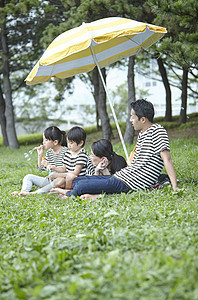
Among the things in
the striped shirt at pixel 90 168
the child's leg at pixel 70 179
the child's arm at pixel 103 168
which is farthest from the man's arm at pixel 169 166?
the child's leg at pixel 70 179

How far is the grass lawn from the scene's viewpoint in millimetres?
1655

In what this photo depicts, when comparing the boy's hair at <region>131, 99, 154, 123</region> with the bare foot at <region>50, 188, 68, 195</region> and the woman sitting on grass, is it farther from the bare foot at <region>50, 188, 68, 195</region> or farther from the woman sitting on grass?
the bare foot at <region>50, 188, 68, 195</region>

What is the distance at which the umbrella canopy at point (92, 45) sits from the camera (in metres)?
3.92

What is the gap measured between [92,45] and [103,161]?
1306 millimetres

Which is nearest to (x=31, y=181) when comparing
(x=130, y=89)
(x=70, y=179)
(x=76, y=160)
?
(x=70, y=179)

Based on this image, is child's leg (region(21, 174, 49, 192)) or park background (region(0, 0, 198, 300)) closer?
park background (region(0, 0, 198, 300))

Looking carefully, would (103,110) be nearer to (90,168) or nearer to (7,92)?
(7,92)

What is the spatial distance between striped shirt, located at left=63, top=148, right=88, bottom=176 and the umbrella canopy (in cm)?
52

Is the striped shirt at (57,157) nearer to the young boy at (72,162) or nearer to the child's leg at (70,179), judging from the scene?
the young boy at (72,162)

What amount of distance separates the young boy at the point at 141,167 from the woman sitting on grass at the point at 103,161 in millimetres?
259

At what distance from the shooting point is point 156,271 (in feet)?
5.65

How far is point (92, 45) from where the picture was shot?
3953 millimetres

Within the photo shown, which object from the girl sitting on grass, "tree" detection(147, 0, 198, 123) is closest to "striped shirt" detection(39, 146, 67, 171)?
the girl sitting on grass

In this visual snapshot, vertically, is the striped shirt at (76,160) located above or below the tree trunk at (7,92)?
below
